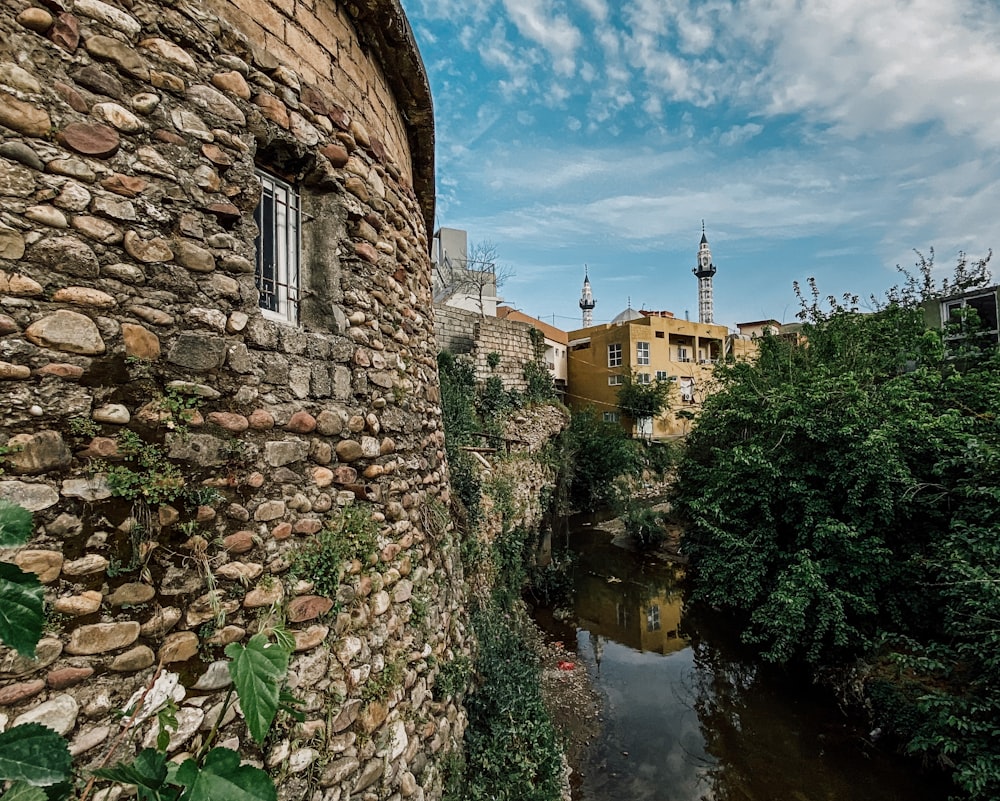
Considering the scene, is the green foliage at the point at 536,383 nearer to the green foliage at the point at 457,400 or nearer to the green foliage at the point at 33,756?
the green foliage at the point at 457,400

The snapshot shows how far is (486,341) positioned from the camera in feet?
47.0

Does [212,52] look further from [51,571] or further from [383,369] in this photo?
[51,571]

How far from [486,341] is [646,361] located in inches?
535

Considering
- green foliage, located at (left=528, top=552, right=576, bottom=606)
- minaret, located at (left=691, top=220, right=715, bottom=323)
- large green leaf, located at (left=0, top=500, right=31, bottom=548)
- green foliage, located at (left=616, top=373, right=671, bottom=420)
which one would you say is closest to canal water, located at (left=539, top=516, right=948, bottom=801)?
green foliage, located at (left=528, top=552, right=576, bottom=606)

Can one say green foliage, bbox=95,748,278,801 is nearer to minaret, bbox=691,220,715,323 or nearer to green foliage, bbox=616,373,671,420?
green foliage, bbox=616,373,671,420

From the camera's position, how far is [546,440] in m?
14.0

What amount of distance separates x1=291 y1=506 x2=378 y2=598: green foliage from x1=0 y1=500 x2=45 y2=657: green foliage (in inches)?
54.0

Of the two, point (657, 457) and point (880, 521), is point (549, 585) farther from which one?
point (657, 457)

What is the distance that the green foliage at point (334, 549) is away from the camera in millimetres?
2475

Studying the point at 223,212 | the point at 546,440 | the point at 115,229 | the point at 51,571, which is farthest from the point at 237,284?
the point at 546,440

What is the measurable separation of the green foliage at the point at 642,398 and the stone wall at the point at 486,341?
10129 millimetres

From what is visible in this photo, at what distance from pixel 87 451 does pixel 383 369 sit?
1.70 meters

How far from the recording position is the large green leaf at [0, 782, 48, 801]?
1.08m

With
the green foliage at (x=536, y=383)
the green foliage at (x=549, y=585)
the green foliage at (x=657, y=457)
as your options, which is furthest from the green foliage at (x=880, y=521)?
the green foliage at (x=657, y=457)
